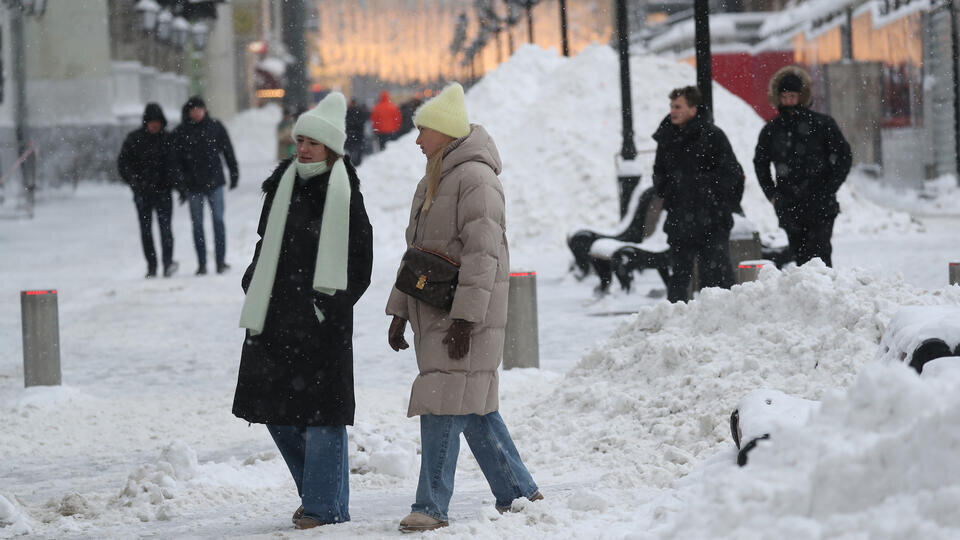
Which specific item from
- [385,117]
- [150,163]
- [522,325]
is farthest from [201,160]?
[385,117]

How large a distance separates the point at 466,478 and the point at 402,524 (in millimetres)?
1459

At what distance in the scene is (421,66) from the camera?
49.0 m

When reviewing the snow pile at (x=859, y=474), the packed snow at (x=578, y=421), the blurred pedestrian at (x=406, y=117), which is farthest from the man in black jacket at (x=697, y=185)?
the blurred pedestrian at (x=406, y=117)

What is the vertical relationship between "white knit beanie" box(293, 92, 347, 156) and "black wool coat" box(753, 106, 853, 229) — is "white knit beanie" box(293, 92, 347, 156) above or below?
above

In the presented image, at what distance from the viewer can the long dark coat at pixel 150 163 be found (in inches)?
563

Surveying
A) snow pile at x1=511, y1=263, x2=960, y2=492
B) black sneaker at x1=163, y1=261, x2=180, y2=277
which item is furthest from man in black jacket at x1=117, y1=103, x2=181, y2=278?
snow pile at x1=511, y1=263, x2=960, y2=492

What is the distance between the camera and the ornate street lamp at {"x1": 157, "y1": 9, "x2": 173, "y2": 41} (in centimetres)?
3069

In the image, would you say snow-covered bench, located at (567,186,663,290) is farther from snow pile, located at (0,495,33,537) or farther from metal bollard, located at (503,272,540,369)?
snow pile, located at (0,495,33,537)

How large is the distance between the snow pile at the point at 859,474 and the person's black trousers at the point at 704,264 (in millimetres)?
5371

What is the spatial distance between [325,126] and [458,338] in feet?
3.09

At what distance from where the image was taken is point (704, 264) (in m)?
8.95

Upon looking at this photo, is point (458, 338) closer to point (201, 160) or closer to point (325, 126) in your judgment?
point (325, 126)

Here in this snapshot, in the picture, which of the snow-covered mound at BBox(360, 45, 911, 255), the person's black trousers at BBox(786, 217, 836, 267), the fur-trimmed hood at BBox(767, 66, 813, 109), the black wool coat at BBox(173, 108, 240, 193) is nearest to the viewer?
the fur-trimmed hood at BBox(767, 66, 813, 109)

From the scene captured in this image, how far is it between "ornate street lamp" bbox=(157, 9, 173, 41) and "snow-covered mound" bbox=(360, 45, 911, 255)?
10276mm
